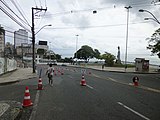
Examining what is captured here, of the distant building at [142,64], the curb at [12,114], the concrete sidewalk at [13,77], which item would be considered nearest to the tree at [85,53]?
Result: the distant building at [142,64]

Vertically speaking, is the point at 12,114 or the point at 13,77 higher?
the point at 12,114

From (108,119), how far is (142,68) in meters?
46.9

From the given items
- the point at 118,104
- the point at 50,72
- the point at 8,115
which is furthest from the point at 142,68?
the point at 8,115

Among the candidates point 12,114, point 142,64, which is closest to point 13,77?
point 12,114

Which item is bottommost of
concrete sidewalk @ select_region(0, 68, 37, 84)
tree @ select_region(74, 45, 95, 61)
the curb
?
concrete sidewalk @ select_region(0, 68, 37, 84)

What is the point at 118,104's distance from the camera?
33.8 feet

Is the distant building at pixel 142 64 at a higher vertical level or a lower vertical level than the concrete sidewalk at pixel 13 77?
higher

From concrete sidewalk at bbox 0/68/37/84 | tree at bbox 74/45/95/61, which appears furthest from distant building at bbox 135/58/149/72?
tree at bbox 74/45/95/61

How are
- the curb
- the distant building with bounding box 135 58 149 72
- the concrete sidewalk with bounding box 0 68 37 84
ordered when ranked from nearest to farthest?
the curb, the concrete sidewalk with bounding box 0 68 37 84, the distant building with bounding box 135 58 149 72

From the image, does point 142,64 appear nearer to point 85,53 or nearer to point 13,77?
point 13,77

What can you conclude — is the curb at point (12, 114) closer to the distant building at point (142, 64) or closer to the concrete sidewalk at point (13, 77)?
the concrete sidewalk at point (13, 77)

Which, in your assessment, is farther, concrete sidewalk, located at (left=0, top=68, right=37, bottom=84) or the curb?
concrete sidewalk, located at (left=0, top=68, right=37, bottom=84)

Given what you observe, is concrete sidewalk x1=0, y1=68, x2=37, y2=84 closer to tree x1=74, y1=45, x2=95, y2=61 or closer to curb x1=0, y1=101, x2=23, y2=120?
curb x1=0, y1=101, x2=23, y2=120

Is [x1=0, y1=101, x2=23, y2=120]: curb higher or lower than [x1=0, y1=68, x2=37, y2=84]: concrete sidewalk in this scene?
higher
